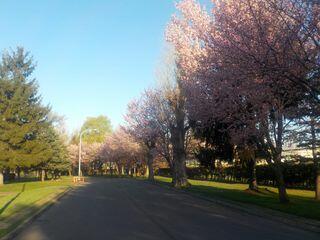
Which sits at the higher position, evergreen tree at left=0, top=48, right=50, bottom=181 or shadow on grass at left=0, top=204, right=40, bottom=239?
evergreen tree at left=0, top=48, right=50, bottom=181

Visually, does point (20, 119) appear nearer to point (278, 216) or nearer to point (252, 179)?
point (252, 179)

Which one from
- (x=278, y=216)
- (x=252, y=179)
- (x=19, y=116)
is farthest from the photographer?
(x=19, y=116)

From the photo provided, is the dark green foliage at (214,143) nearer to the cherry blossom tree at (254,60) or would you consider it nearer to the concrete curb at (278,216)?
the cherry blossom tree at (254,60)

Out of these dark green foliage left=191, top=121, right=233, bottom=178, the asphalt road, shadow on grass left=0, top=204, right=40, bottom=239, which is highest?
dark green foliage left=191, top=121, right=233, bottom=178

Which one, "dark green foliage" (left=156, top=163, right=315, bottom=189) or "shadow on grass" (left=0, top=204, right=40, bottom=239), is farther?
"dark green foliage" (left=156, top=163, right=315, bottom=189)

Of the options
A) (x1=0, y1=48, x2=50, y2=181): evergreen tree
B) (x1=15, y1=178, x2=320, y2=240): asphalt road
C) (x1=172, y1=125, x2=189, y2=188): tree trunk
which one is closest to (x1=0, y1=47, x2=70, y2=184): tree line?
(x1=0, y1=48, x2=50, y2=181): evergreen tree

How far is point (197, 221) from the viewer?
1430 cm

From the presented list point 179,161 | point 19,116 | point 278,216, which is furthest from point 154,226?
point 19,116

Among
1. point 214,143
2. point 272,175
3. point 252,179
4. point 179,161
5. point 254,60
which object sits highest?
point 254,60

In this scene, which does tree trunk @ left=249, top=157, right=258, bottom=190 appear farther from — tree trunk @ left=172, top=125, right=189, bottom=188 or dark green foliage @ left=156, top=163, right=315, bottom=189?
tree trunk @ left=172, top=125, right=189, bottom=188

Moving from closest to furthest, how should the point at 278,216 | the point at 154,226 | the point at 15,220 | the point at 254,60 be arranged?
1. the point at 154,226
2. the point at 254,60
3. the point at 15,220
4. the point at 278,216

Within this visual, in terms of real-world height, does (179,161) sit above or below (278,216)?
above

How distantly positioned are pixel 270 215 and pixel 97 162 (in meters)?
86.9

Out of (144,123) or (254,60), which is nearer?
(254,60)
